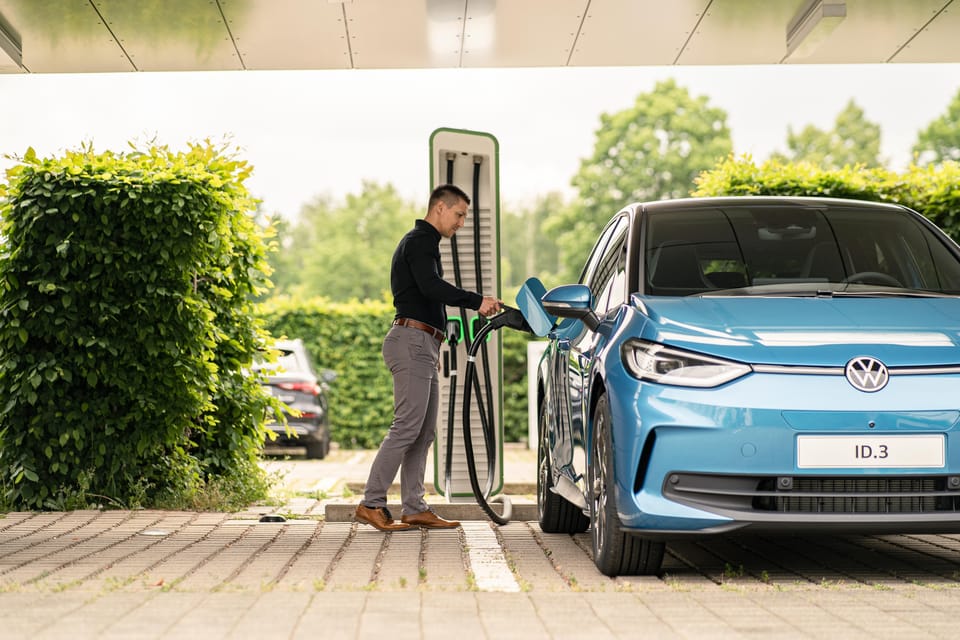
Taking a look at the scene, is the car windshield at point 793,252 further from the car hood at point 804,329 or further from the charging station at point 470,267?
the charging station at point 470,267

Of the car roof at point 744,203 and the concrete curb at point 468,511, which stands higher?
the car roof at point 744,203

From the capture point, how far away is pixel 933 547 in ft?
23.7

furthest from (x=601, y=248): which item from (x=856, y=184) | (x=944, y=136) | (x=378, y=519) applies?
(x=944, y=136)

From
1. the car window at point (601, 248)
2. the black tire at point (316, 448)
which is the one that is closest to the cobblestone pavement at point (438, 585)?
the car window at point (601, 248)

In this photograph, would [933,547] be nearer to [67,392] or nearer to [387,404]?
[67,392]

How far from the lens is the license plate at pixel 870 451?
18.1ft

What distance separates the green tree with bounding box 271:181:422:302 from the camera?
78.6 m

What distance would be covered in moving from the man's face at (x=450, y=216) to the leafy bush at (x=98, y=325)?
215 cm

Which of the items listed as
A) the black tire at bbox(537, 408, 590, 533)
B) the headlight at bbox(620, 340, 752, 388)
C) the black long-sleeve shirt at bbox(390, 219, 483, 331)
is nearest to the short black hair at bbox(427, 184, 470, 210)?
the black long-sleeve shirt at bbox(390, 219, 483, 331)

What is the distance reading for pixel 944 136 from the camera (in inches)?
2672

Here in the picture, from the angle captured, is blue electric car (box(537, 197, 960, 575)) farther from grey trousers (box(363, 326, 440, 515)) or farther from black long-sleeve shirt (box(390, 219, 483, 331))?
grey trousers (box(363, 326, 440, 515))

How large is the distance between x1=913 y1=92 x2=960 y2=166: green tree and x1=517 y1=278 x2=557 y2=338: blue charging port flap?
209 feet

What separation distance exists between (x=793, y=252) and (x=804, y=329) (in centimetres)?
121

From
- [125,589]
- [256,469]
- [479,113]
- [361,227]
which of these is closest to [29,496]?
[256,469]
